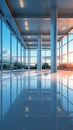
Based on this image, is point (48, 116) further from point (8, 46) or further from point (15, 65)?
point (15, 65)

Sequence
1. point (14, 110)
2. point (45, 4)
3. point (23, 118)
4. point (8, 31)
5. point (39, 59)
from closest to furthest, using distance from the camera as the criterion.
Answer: point (23, 118)
point (14, 110)
point (45, 4)
point (8, 31)
point (39, 59)

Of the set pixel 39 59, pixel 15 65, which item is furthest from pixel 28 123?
pixel 15 65

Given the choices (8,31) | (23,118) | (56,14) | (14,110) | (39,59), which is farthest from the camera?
(39,59)

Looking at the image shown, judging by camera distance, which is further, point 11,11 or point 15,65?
point 15,65

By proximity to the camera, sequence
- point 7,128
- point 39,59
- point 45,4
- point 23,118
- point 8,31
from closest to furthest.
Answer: point 7,128 → point 23,118 → point 45,4 → point 8,31 → point 39,59

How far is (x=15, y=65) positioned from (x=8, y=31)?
10050 mm

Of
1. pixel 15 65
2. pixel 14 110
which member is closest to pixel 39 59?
pixel 15 65

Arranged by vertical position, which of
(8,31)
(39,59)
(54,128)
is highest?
(8,31)

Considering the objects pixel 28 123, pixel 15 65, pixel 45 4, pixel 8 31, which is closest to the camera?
pixel 28 123

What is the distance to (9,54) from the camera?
2675cm

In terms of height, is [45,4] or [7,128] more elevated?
[45,4]

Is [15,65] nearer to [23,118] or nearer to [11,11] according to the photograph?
[11,11]

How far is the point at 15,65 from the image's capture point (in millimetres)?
34938

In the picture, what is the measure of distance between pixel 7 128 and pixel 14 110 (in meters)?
0.87
